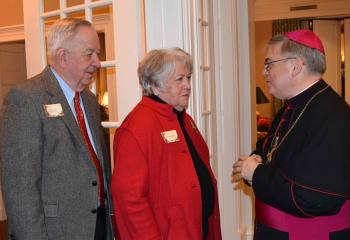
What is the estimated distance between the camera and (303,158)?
1682mm

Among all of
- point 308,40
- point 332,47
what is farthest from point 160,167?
point 332,47

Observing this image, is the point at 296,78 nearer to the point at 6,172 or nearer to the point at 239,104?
the point at 6,172

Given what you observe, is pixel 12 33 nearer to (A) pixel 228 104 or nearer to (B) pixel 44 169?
(A) pixel 228 104

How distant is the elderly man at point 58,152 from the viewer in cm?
158

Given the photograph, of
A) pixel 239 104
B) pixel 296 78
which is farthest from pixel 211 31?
pixel 296 78

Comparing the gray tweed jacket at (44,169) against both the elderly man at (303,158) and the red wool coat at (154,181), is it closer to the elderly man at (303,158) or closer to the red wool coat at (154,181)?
the red wool coat at (154,181)

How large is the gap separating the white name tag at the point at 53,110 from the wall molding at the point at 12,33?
3842 mm

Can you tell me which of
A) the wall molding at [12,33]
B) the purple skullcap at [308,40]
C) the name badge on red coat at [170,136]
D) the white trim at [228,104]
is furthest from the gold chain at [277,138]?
the wall molding at [12,33]

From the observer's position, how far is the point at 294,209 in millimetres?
1719

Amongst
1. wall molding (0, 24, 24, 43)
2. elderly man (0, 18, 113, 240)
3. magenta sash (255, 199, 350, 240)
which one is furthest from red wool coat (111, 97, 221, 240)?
wall molding (0, 24, 24, 43)

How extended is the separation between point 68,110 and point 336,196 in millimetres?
1194

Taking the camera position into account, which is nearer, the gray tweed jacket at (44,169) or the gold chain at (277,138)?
the gray tweed jacket at (44,169)

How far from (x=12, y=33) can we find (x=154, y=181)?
4.23 metres

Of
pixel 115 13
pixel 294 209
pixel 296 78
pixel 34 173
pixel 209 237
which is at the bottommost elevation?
pixel 209 237
